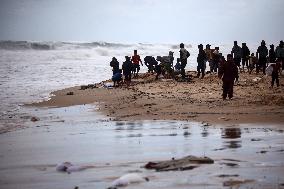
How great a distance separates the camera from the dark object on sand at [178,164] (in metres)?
4.56

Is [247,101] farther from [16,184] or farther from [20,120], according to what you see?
[16,184]

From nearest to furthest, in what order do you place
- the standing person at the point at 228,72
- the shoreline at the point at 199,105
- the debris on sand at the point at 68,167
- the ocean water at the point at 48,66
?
the debris on sand at the point at 68,167 → the shoreline at the point at 199,105 → the standing person at the point at 228,72 → the ocean water at the point at 48,66

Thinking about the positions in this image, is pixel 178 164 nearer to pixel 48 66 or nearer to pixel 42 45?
pixel 48 66

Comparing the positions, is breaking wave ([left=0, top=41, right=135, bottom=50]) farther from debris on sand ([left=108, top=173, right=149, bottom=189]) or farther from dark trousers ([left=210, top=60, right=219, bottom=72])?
debris on sand ([left=108, top=173, right=149, bottom=189])

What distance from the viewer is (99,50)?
96.7 meters

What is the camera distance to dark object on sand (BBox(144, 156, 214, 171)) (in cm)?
456

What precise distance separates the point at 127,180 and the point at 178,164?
2.87 ft

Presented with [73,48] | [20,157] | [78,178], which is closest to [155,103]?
[20,157]

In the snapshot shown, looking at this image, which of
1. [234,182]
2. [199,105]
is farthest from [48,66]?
[234,182]

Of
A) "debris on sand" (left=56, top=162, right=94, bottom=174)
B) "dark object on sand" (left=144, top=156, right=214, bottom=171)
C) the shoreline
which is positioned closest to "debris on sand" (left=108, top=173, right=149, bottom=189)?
"dark object on sand" (left=144, top=156, right=214, bottom=171)

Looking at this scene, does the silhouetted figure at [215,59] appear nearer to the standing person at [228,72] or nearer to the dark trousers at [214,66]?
the dark trousers at [214,66]

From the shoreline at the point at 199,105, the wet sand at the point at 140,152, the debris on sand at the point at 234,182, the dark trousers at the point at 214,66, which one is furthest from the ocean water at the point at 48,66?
the dark trousers at the point at 214,66

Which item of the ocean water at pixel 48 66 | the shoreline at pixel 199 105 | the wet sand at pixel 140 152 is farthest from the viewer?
the ocean water at pixel 48 66

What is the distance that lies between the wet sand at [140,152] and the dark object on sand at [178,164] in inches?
4.6
